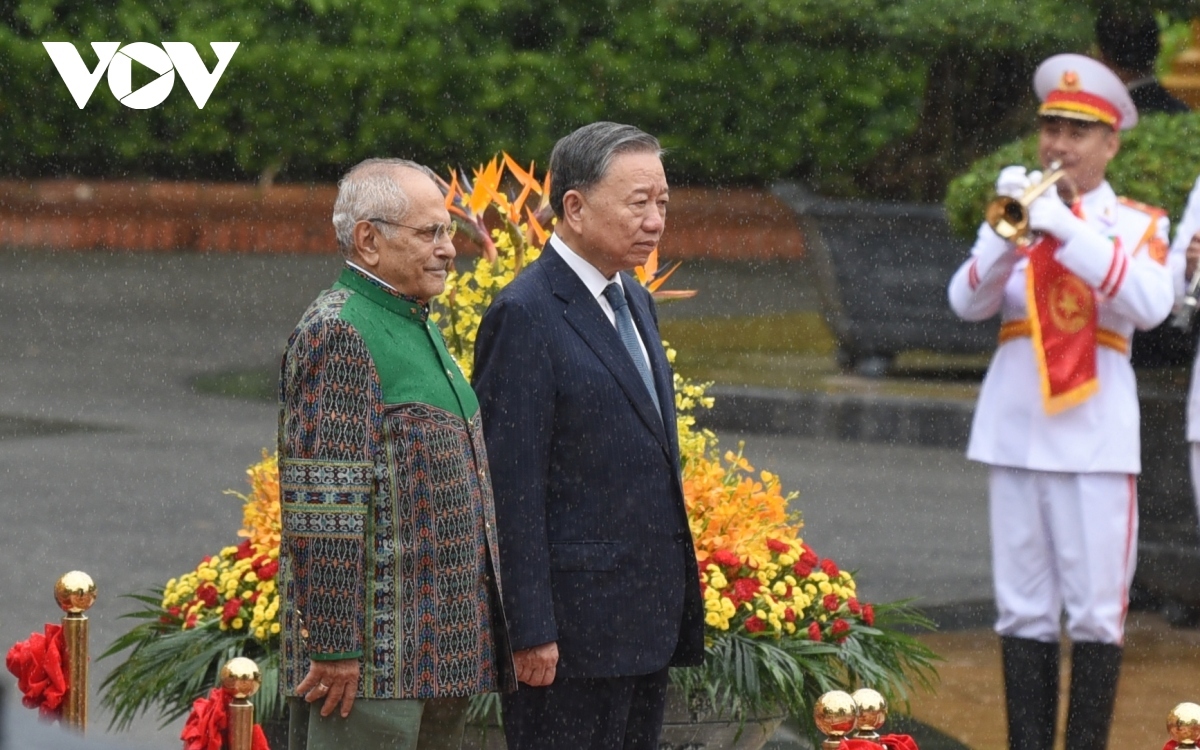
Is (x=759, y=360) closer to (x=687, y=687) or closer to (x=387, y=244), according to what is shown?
(x=687, y=687)

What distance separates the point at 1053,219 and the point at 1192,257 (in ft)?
1.99

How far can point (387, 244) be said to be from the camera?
347cm

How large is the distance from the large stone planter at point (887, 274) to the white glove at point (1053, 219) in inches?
232

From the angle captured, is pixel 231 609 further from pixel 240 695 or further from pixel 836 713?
pixel 836 713

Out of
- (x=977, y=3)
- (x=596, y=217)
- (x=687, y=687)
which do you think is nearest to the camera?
(x=596, y=217)

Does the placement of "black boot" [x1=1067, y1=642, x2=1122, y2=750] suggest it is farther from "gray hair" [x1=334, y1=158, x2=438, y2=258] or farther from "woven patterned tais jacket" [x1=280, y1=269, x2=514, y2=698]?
"gray hair" [x1=334, y1=158, x2=438, y2=258]

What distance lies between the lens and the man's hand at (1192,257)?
18.4 ft

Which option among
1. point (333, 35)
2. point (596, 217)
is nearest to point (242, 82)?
point (333, 35)

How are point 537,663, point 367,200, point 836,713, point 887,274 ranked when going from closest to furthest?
point 836,713 < point 367,200 < point 537,663 < point 887,274

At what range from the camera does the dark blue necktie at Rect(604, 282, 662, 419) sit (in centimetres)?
386

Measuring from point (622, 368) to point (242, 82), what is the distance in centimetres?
1431

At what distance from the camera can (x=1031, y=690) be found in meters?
5.27

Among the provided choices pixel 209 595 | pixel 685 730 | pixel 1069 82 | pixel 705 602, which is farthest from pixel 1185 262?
pixel 209 595

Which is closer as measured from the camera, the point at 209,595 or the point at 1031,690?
the point at 209,595
